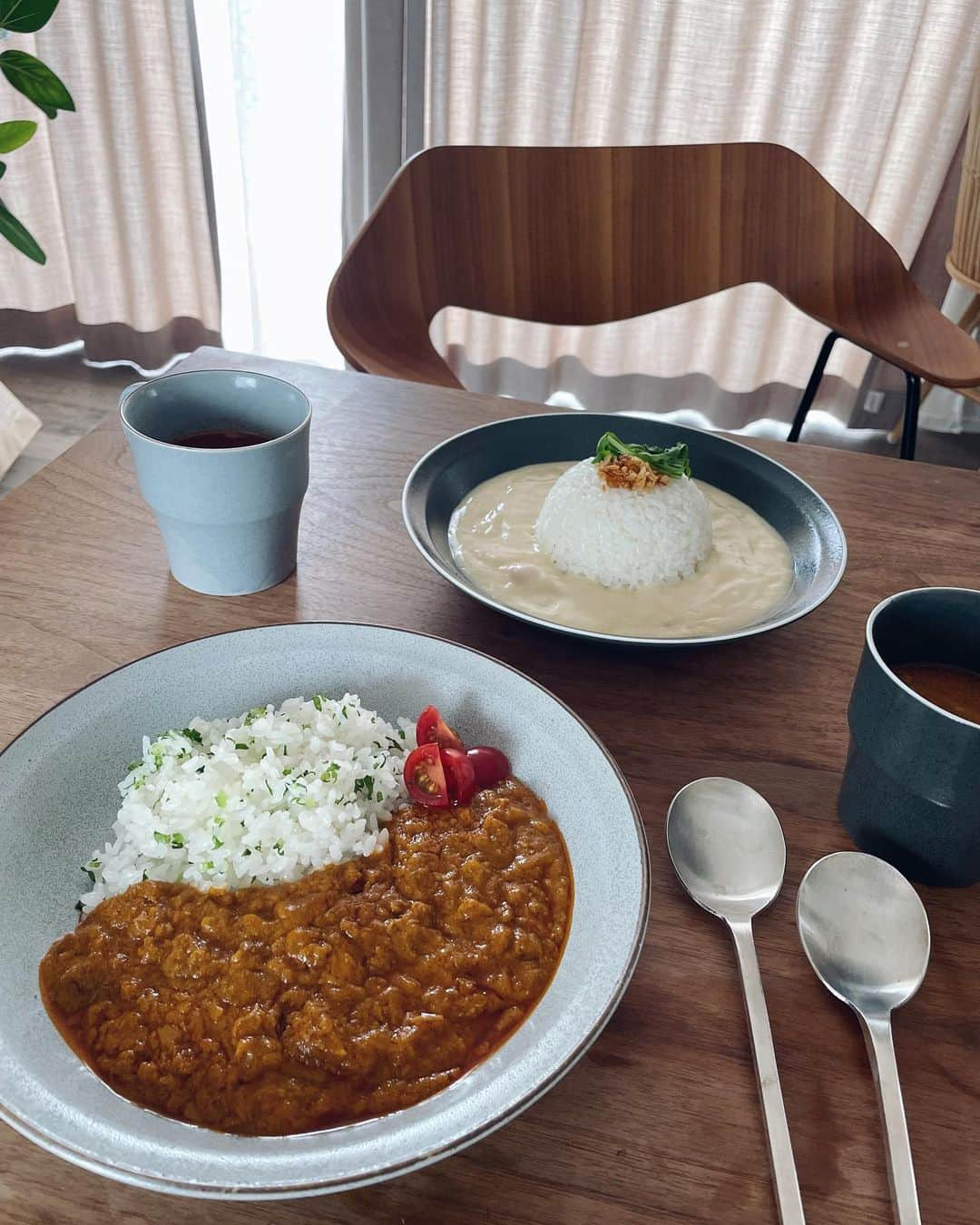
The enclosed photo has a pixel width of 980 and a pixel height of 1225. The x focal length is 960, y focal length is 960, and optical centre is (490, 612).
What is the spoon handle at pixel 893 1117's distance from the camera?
523mm

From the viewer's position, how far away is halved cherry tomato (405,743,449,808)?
0.72m

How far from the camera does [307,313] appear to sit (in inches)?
136

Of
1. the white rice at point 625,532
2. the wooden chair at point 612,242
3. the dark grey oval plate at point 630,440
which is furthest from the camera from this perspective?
the wooden chair at point 612,242

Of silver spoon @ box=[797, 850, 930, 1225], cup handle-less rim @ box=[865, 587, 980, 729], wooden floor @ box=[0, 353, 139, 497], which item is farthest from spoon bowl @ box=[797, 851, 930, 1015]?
wooden floor @ box=[0, 353, 139, 497]

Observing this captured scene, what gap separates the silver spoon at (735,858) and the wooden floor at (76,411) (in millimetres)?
2721

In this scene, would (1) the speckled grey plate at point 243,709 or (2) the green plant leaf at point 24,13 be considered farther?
(2) the green plant leaf at point 24,13

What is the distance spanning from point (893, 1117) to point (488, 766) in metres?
0.35

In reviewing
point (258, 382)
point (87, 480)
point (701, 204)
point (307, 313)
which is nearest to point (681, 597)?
point (258, 382)

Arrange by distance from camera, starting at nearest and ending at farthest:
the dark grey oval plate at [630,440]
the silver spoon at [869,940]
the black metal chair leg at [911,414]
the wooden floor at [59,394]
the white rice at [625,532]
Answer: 1. the silver spoon at [869,940]
2. the dark grey oval plate at [630,440]
3. the white rice at [625,532]
4. the black metal chair leg at [911,414]
5. the wooden floor at [59,394]

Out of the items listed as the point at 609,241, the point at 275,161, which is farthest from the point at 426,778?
the point at 275,161

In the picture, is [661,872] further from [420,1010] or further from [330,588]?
[330,588]

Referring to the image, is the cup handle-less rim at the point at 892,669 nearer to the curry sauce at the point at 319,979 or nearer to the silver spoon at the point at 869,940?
the silver spoon at the point at 869,940

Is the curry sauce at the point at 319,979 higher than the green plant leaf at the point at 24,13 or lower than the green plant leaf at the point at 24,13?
lower

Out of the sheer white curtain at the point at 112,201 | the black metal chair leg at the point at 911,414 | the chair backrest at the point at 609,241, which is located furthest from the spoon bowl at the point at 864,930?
the sheer white curtain at the point at 112,201
